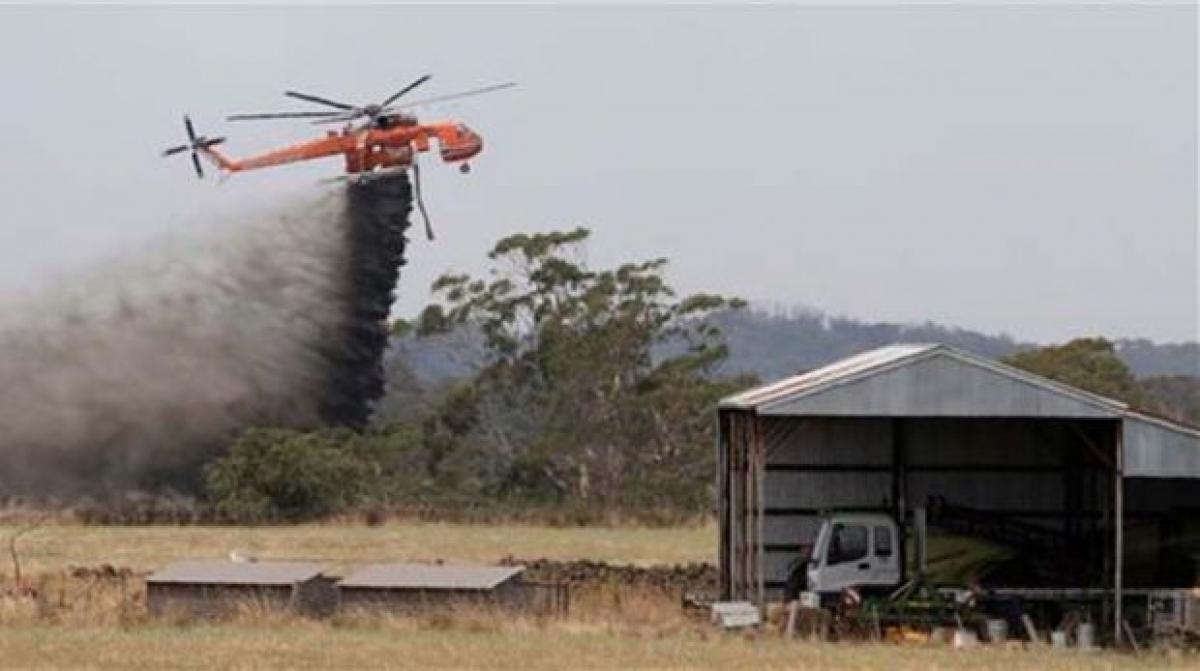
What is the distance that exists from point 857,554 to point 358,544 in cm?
2091

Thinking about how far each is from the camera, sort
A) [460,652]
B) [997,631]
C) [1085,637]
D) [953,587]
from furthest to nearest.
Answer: [953,587]
[997,631]
[1085,637]
[460,652]

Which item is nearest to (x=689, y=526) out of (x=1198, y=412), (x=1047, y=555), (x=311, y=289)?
(x=311, y=289)

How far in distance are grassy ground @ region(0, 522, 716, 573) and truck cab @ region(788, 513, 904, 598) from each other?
40.6ft

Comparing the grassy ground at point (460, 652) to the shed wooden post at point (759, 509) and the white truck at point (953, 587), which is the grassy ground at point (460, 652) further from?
the shed wooden post at point (759, 509)

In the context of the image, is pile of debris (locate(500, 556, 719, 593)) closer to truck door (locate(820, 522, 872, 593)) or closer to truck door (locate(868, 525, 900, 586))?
truck door (locate(820, 522, 872, 593))

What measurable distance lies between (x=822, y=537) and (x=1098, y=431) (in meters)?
4.46

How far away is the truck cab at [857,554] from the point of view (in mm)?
37312

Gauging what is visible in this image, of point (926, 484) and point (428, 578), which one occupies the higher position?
point (926, 484)

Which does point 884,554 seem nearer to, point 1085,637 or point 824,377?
point 824,377

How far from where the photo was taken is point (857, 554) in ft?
123

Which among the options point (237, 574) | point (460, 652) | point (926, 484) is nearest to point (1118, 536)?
point (926, 484)

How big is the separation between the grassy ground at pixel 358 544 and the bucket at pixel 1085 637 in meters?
17.1

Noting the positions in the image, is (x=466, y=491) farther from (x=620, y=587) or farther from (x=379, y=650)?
(x=379, y=650)

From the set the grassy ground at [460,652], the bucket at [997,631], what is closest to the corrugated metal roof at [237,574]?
the grassy ground at [460,652]
